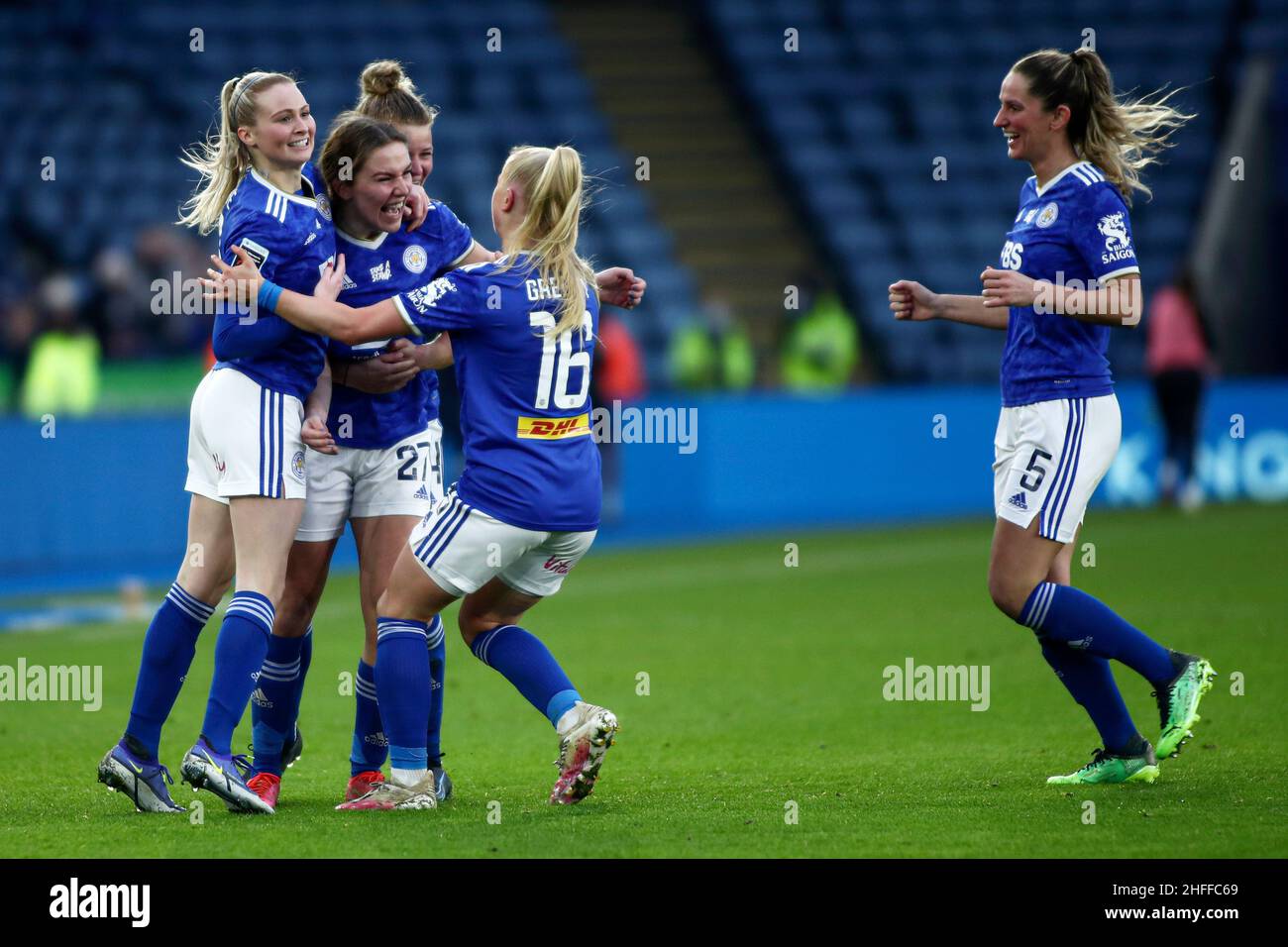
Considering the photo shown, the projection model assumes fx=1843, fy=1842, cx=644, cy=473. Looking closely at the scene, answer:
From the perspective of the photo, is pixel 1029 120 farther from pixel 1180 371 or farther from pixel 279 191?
pixel 1180 371

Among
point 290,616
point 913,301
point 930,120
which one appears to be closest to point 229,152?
point 290,616

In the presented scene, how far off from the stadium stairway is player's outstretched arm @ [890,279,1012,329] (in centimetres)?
1780

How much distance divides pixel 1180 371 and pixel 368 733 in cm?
1332

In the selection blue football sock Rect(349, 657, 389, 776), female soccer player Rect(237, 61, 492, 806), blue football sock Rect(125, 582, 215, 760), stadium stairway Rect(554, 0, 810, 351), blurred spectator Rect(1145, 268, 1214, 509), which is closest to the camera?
blue football sock Rect(125, 582, 215, 760)

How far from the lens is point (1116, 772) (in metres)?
5.96

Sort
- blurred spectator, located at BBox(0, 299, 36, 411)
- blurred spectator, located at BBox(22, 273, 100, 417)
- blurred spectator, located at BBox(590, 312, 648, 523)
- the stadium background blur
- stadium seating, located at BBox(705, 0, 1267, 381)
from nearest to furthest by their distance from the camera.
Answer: blurred spectator, located at BBox(22, 273, 100, 417) → blurred spectator, located at BBox(0, 299, 36, 411) → blurred spectator, located at BBox(590, 312, 648, 523) → the stadium background blur → stadium seating, located at BBox(705, 0, 1267, 381)

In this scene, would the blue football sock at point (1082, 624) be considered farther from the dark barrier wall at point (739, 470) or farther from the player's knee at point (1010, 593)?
the dark barrier wall at point (739, 470)

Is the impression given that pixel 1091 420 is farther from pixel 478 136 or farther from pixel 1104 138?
pixel 478 136

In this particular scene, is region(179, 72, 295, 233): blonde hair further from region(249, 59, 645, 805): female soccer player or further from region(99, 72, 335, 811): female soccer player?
region(249, 59, 645, 805): female soccer player

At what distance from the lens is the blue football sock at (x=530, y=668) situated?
18.3 ft

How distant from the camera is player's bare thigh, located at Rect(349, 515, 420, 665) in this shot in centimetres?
592

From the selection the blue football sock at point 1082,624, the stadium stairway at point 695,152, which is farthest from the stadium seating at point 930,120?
the blue football sock at point 1082,624

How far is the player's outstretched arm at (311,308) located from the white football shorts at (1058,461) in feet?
6.53

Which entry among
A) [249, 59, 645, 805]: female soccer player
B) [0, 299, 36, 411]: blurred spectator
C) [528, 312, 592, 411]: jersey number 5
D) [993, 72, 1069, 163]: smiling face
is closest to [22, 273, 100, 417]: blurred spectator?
[0, 299, 36, 411]: blurred spectator
